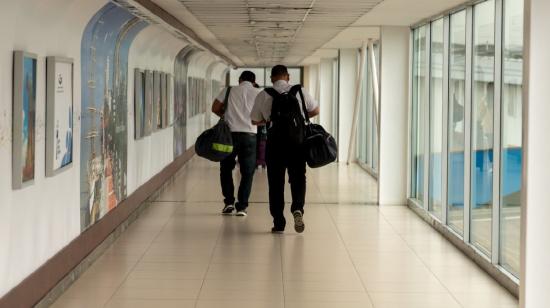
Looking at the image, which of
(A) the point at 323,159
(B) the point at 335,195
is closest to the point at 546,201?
(A) the point at 323,159

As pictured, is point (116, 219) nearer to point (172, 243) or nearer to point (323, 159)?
point (172, 243)

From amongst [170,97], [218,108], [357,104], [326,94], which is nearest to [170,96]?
[170,97]

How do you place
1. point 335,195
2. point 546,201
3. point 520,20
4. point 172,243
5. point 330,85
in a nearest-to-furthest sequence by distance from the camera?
point 546,201 < point 520,20 < point 172,243 < point 335,195 < point 330,85

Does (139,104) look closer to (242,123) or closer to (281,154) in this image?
(242,123)

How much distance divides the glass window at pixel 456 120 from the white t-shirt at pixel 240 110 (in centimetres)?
238

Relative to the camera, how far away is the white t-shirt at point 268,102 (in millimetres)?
10297

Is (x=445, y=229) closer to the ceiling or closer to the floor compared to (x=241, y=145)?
closer to the floor

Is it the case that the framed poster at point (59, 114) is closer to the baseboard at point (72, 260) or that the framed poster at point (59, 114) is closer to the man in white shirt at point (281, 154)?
the baseboard at point (72, 260)

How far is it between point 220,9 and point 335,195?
4666mm

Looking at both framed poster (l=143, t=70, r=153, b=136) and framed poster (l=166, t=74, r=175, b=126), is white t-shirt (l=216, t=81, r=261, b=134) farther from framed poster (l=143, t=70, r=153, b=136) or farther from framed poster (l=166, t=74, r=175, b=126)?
framed poster (l=166, t=74, r=175, b=126)

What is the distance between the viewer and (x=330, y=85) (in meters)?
27.0

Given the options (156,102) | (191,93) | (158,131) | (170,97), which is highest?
(191,93)

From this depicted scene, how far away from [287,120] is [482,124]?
2068 millimetres

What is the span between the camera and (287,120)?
1009cm
